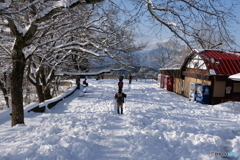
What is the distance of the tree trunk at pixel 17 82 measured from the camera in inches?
245

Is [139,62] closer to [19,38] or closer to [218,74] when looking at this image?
[218,74]

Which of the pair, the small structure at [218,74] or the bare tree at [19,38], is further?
the small structure at [218,74]

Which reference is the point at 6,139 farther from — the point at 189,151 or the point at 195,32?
the point at 195,32

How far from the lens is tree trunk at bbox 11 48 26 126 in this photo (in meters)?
6.23

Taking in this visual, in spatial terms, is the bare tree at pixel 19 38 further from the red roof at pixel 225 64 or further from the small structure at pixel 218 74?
the red roof at pixel 225 64

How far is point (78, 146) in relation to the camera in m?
4.26

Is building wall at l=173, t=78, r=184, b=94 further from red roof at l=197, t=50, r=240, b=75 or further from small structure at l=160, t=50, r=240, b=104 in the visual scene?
red roof at l=197, t=50, r=240, b=75

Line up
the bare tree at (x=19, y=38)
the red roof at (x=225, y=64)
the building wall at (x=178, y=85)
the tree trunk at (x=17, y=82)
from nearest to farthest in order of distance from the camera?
the bare tree at (x=19, y=38)
the tree trunk at (x=17, y=82)
the red roof at (x=225, y=64)
the building wall at (x=178, y=85)

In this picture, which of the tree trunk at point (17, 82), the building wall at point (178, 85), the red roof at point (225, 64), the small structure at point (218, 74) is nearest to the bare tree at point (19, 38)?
the tree trunk at point (17, 82)

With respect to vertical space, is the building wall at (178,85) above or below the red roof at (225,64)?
below

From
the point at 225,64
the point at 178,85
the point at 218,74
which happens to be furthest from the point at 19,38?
the point at 178,85

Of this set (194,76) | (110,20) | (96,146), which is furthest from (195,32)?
(194,76)

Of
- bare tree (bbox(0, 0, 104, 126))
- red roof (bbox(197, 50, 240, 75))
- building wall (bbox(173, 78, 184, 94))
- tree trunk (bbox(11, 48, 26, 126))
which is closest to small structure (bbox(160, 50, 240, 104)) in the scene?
Answer: red roof (bbox(197, 50, 240, 75))

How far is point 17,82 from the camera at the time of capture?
6.41m
